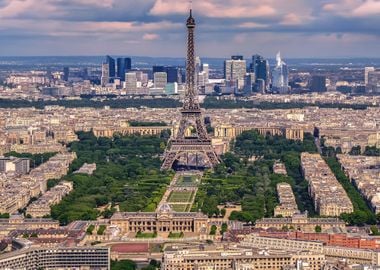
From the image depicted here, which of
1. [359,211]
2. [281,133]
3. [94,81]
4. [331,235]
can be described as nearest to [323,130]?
[281,133]

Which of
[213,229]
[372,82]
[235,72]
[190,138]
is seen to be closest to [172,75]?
[235,72]

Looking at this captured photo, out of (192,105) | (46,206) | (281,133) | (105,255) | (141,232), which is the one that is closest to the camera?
(105,255)

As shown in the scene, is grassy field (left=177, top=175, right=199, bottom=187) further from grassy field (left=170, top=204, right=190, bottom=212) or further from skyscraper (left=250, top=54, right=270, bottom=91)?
skyscraper (left=250, top=54, right=270, bottom=91)

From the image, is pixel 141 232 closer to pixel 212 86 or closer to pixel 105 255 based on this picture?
pixel 105 255

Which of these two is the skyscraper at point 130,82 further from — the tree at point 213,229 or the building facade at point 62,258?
the building facade at point 62,258

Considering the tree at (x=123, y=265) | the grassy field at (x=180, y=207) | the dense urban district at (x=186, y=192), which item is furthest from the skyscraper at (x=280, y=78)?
the tree at (x=123, y=265)

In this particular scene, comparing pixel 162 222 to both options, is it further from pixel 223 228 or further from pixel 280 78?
pixel 280 78
